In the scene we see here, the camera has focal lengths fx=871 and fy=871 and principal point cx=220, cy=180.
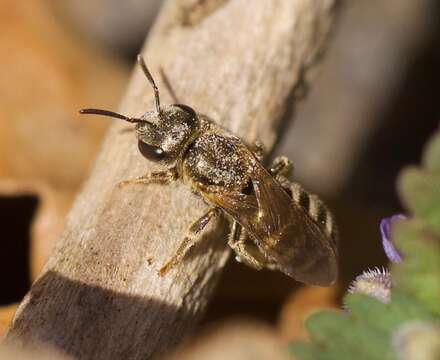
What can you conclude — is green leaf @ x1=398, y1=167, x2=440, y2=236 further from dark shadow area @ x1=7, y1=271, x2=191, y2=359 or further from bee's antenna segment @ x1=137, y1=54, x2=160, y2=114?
bee's antenna segment @ x1=137, y1=54, x2=160, y2=114

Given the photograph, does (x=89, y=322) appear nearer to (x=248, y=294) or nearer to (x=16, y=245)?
(x=16, y=245)

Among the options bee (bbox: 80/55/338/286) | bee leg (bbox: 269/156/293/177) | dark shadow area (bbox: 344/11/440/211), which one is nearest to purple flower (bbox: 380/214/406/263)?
bee (bbox: 80/55/338/286)

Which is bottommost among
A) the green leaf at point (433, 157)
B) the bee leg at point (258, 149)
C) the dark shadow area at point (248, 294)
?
the dark shadow area at point (248, 294)

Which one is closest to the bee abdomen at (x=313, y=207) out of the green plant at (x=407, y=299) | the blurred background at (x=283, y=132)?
the blurred background at (x=283, y=132)

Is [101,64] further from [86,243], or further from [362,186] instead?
[86,243]

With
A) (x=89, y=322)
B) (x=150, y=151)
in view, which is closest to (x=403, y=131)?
(x=150, y=151)

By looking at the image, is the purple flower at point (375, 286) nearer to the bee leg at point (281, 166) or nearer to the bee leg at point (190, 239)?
the bee leg at point (190, 239)

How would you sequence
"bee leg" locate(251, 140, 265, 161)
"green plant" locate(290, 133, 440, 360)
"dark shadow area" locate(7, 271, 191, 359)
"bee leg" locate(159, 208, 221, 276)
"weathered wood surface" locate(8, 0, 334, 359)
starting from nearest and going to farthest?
"green plant" locate(290, 133, 440, 360), "dark shadow area" locate(7, 271, 191, 359), "weathered wood surface" locate(8, 0, 334, 359), "bee leg" locate(159, 208, 221, 276), "bee leg" locate(251, 140, 265, 161)
